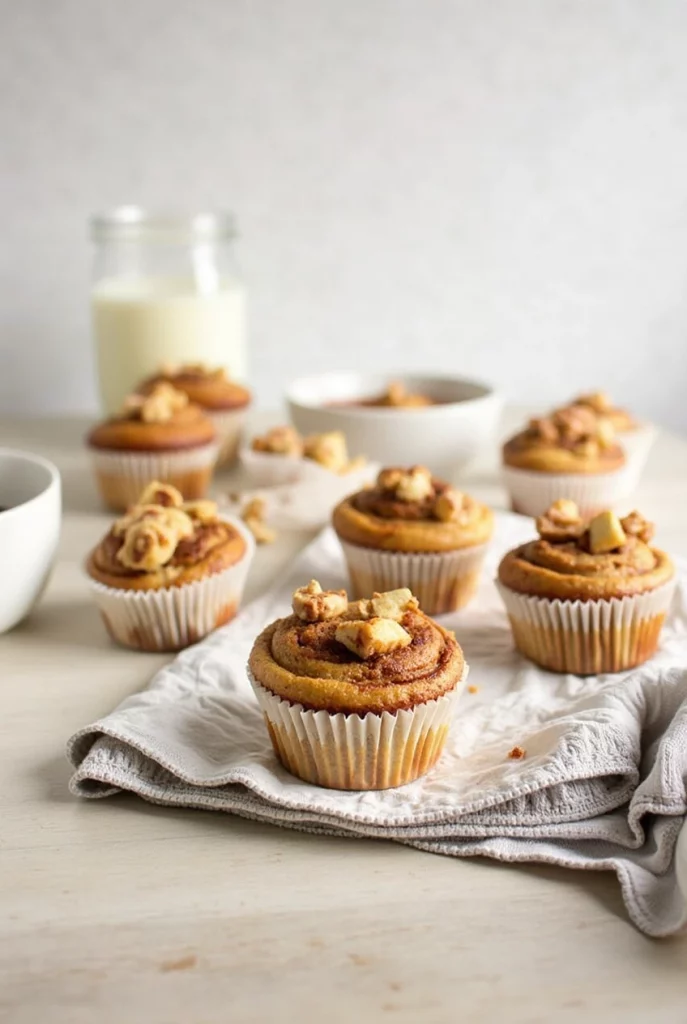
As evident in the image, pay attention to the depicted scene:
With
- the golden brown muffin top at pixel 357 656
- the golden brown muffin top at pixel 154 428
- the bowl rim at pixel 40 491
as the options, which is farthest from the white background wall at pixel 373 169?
the golden brown muffin top at pixel 357 656

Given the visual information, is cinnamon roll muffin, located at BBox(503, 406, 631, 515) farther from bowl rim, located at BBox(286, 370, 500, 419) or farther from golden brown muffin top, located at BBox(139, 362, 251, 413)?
golden brown muffin top, located at BBox(139, 362, 251, 413)

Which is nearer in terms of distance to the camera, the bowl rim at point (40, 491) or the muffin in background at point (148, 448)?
the bowl rim at point (40, 491)

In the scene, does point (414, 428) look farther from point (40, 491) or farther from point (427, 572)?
point (40, 491)

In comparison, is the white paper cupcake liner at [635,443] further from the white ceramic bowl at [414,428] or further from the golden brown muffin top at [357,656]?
the golden brown muffin top at [357,656]

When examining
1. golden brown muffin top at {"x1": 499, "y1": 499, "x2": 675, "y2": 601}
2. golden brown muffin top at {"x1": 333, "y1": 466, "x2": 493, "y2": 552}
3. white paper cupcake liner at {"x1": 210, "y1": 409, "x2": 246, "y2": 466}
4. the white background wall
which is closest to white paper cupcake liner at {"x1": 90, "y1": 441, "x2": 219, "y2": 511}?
white paper cupcake liner at {"x1": 210, "y1": 409, "x2": 246, "y2": 466}

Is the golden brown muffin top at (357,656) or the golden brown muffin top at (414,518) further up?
the golden brown muffin top at (357,656)

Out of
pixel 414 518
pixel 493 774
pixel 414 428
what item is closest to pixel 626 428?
pixel 414 428

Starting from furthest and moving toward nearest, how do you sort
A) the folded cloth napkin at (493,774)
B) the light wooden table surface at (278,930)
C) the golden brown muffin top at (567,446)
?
1. the golden brown muffin top at (567,446)
2. the folded cloth napkin at (493,774)
3. the light wooden table surface at (278,930)
